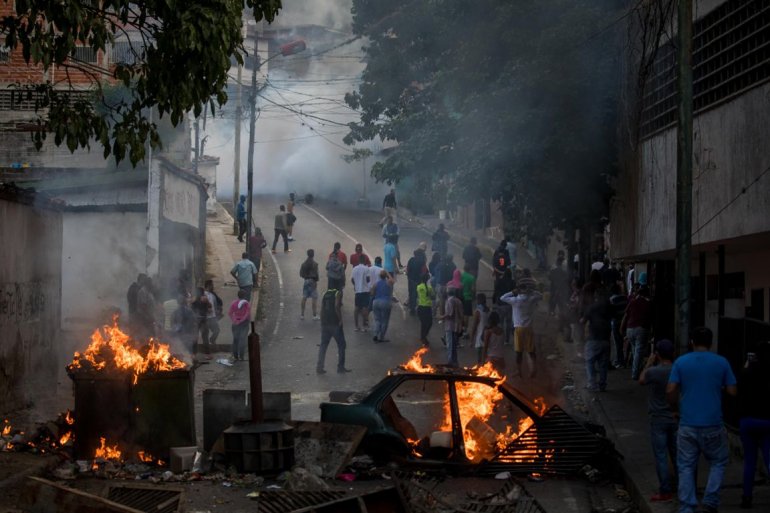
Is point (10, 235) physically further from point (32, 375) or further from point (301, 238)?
point (301, 238)

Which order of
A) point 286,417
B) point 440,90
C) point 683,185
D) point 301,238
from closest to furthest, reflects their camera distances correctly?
point 683,185 → point 286,417 → point 440,90 → point 301,238

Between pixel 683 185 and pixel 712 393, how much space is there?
11.0ft

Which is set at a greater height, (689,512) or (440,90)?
(440,90)

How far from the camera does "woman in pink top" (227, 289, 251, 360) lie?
68.5ft

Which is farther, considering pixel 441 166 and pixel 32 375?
pixel 441 166

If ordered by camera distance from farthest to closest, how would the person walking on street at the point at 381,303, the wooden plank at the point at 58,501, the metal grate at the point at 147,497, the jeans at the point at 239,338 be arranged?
the person walking on street at the point at 381,303 → the jeans at the point at 239,338 → the metal grate at the point at 147,497 → the wooden plank at the point at 58,501

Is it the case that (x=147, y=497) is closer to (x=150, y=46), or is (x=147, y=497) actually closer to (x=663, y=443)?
(x=150, y=46)

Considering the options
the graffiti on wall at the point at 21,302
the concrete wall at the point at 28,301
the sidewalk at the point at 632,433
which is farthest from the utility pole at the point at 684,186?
the graffiti on wall at the point at 21,302

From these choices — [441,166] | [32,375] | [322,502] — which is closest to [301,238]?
[441,166]

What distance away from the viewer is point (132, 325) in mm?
19234

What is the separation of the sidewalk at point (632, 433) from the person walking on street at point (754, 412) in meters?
0.37

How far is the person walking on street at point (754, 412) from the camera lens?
901 centimetres

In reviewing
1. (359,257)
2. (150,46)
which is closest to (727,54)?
(150,46)

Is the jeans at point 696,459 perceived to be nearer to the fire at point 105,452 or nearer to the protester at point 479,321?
the fire at point 105,452
